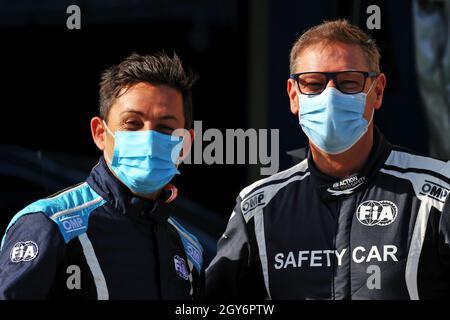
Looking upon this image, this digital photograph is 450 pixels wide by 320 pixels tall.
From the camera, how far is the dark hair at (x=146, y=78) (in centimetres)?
342

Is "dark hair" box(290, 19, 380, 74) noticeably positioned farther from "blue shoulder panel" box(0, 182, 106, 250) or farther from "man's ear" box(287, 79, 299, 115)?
"blue shoulder panel" box(0, 182, 106, 250)

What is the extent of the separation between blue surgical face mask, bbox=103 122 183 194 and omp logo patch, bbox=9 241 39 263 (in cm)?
45

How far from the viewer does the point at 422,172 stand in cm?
346

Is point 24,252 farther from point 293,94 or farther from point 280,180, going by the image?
point 293,94

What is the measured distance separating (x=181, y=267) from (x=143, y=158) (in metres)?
0.39

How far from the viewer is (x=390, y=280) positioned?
3326 mm

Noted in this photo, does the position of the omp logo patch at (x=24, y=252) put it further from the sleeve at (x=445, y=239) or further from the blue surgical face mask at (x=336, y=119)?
the sleeve at (x=445, y=239)

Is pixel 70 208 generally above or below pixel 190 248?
above

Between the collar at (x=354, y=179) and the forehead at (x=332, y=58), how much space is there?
0.93ft

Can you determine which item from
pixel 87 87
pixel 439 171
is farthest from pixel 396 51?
pixel 439 171

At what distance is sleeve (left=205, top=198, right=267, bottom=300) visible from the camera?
350cm

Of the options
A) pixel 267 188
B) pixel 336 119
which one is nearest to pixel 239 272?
pixel 267 188

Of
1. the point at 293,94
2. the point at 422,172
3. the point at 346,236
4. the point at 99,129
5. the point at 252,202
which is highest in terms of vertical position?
the point at 293,94

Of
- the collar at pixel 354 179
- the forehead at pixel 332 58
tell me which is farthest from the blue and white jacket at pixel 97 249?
the forehead at pixel 332 58
